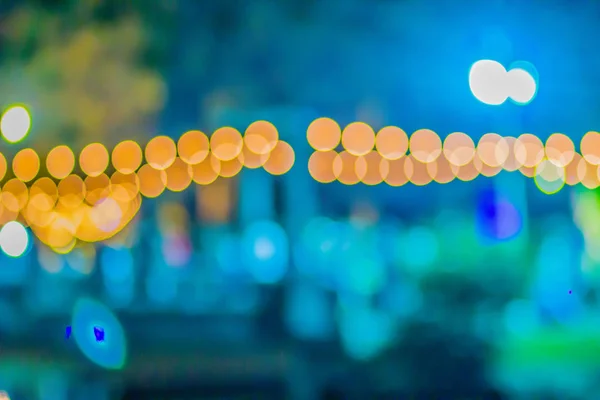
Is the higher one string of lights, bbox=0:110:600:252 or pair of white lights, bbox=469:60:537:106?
string of lights, bbox=0:110:600:252

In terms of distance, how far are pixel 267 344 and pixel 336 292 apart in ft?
2.72

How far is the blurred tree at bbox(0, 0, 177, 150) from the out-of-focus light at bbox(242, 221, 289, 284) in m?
1.14

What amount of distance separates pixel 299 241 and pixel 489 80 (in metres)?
1.59

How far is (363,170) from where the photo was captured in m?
9.78

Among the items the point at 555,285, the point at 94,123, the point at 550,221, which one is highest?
the point at 94,123

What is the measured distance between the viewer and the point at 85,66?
4.96 meters

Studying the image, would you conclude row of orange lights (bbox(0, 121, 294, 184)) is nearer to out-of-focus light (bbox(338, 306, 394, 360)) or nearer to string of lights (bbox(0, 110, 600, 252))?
string of lights (bbox(0, 110, 600, 252))

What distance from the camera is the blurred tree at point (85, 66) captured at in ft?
13.4

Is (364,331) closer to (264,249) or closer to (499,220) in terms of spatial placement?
(499,220)

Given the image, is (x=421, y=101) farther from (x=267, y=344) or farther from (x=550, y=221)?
(x=267, y=344)

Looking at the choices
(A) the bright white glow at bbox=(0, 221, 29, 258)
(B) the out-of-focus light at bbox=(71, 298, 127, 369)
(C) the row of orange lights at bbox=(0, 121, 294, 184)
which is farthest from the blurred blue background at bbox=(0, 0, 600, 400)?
(C) the row of orange lights at bbox=(0, 121, 294, 184)

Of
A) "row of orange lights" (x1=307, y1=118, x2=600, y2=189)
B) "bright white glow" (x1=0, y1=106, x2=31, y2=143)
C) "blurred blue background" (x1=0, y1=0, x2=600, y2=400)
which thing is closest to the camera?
"blurred blue background" (x1=0, y1=0, x2=600, y2=400)

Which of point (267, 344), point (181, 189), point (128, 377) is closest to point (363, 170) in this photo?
point (181, 189)

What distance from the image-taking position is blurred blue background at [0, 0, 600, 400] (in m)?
2.70
